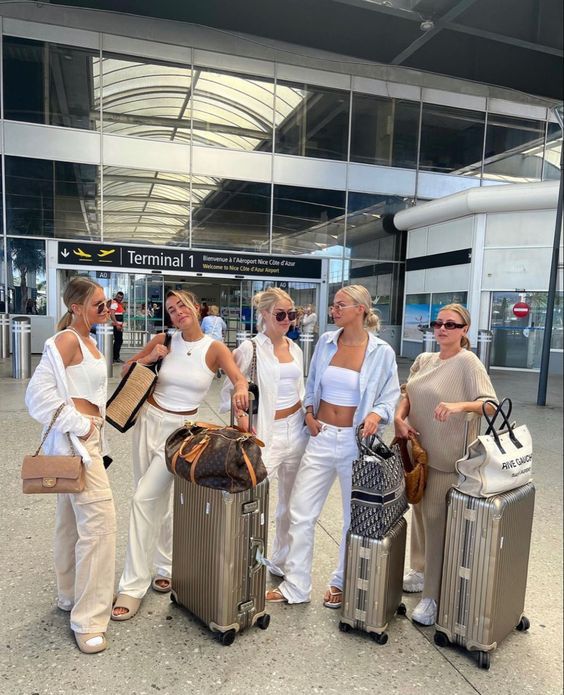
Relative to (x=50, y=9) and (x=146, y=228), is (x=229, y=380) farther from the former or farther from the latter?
(x=50, y=9)

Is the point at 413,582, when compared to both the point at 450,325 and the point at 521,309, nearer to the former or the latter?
the point at 450,325

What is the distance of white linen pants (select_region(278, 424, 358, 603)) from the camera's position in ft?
9.50

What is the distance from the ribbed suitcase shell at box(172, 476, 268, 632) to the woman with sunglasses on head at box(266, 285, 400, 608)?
0.34 meters

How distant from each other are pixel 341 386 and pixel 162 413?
106cm

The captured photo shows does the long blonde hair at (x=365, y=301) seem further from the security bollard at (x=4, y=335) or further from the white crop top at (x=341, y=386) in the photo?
the security bollard at (x=4, y=335)

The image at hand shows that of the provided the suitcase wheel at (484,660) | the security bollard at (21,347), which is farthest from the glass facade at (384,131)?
the suitcase wheel at (484,660)

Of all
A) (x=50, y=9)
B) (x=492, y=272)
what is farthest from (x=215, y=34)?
(x=492, y=272)

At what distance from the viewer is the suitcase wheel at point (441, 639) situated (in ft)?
8.30

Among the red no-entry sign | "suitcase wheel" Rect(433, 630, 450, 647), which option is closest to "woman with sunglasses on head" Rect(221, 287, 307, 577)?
"suitcase wheel" Rect(433, 630, 450, 647)

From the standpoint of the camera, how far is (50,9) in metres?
14.7

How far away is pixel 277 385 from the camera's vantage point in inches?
118

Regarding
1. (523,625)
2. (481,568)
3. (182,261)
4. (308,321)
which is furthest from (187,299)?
(182,261)

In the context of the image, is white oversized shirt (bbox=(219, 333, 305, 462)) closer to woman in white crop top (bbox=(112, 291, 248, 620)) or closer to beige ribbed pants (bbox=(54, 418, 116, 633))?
woman in white crop top (bbox=(112, 291, 248, 620))

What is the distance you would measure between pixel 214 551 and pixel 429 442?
1315 millimetres
